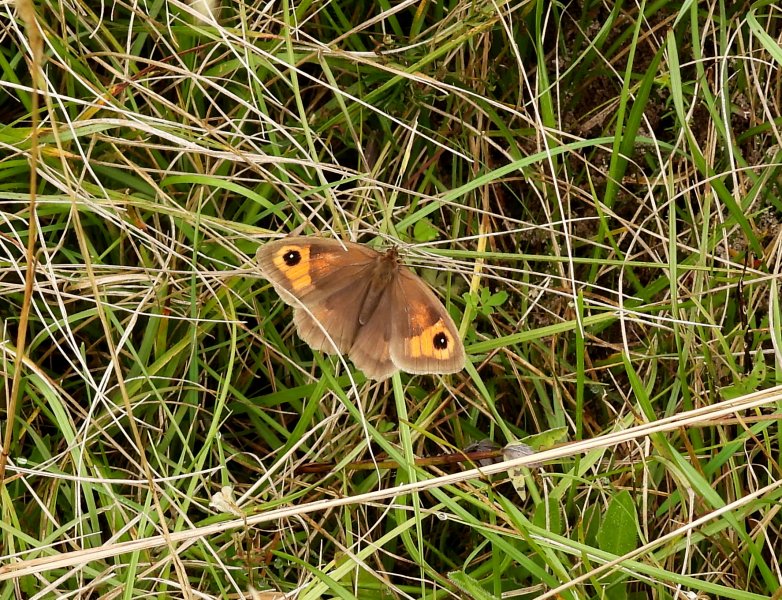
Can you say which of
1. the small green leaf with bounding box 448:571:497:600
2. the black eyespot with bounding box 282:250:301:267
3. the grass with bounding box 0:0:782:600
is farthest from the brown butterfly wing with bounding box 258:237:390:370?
the small green leaf with bounding box 448:571:497:600

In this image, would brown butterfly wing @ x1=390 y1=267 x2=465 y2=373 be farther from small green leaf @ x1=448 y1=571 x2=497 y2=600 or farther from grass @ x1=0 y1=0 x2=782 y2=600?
small green leaf @ x1=448 y1=571 x2=497 y2=600

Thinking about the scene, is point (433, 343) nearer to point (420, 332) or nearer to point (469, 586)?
point (420, 332)

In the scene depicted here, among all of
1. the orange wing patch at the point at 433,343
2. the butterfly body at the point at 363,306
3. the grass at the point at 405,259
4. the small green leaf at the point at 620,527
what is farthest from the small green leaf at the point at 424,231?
the small green leaf at the point at 620,527

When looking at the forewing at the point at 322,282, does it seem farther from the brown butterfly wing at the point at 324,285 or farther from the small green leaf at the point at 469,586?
the small green leaf at the point at 469,586

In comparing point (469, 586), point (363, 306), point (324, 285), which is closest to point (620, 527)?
point (469, 586)

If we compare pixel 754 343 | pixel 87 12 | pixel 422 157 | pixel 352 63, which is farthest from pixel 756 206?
pixel 87 12

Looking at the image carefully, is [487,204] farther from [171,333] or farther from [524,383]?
[171,333]
